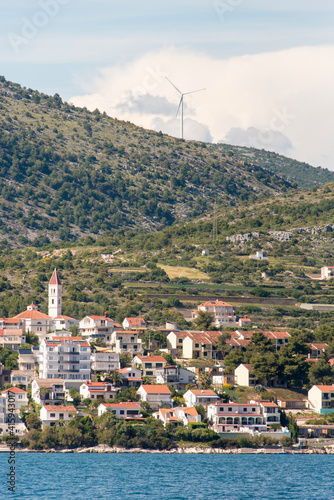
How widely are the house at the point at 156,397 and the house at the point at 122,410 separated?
3.66m

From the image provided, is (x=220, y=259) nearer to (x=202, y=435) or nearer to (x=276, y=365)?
(x=276, y=365)

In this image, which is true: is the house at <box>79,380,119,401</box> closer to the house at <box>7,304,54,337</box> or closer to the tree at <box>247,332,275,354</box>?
the tree at <box>247,332,275,354</box>

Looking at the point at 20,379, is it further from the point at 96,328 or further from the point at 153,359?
the point at 96,328

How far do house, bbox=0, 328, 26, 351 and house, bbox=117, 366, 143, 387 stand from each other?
15.1 meters

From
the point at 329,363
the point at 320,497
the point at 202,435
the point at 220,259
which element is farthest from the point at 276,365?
the point at 220,259

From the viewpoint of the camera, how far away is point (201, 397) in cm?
11156

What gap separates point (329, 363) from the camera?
126 metres

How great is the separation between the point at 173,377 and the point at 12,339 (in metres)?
21.4

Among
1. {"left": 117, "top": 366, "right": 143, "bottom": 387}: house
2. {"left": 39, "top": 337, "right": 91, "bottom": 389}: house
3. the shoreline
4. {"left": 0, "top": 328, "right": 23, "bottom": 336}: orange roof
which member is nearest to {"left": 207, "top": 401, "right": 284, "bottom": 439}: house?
the shoreline

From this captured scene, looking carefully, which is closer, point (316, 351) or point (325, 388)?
point (325, 388)

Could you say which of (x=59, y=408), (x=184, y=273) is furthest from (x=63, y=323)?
(x=184, y=273)

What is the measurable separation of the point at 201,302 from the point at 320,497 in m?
82.4

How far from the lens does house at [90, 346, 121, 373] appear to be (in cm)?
12162

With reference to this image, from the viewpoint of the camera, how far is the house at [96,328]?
135 m
